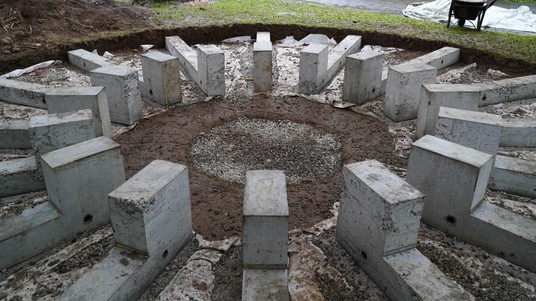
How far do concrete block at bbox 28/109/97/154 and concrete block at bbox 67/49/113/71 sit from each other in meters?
2.99

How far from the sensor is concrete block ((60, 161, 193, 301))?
10.8ft

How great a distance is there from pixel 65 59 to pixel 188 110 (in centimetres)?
347

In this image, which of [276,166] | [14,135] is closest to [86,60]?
[14,135]

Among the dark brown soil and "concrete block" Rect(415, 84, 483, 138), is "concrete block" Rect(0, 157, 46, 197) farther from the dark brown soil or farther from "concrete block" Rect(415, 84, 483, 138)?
"concrete block" Rect(415, 84, 483, 138)

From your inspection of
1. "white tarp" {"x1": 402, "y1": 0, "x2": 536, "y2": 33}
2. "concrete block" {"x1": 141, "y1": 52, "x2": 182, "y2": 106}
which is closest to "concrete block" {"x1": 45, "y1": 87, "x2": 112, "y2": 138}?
"concrete block" {"x1": 141, "y1": 52, "x2": 182, "y2": 106}

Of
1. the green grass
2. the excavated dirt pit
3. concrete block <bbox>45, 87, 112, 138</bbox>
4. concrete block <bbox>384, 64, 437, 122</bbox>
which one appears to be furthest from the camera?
the green grass

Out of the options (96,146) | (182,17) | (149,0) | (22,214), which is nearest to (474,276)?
(96,146)

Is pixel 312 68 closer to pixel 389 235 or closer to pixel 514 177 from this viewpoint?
pixel 514 177

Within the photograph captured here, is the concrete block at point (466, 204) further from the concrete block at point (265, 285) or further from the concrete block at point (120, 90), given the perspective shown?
the concrete block at point (120, 90)

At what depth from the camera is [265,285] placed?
3.34 metres

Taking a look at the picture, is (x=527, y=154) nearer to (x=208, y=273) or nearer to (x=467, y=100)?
(x=467, y=100)

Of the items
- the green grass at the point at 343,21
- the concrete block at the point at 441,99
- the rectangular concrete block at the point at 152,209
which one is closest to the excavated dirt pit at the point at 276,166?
the rectangular concrete block at the point at 152,209

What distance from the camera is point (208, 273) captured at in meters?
3.77

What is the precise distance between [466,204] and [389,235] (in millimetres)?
1030
